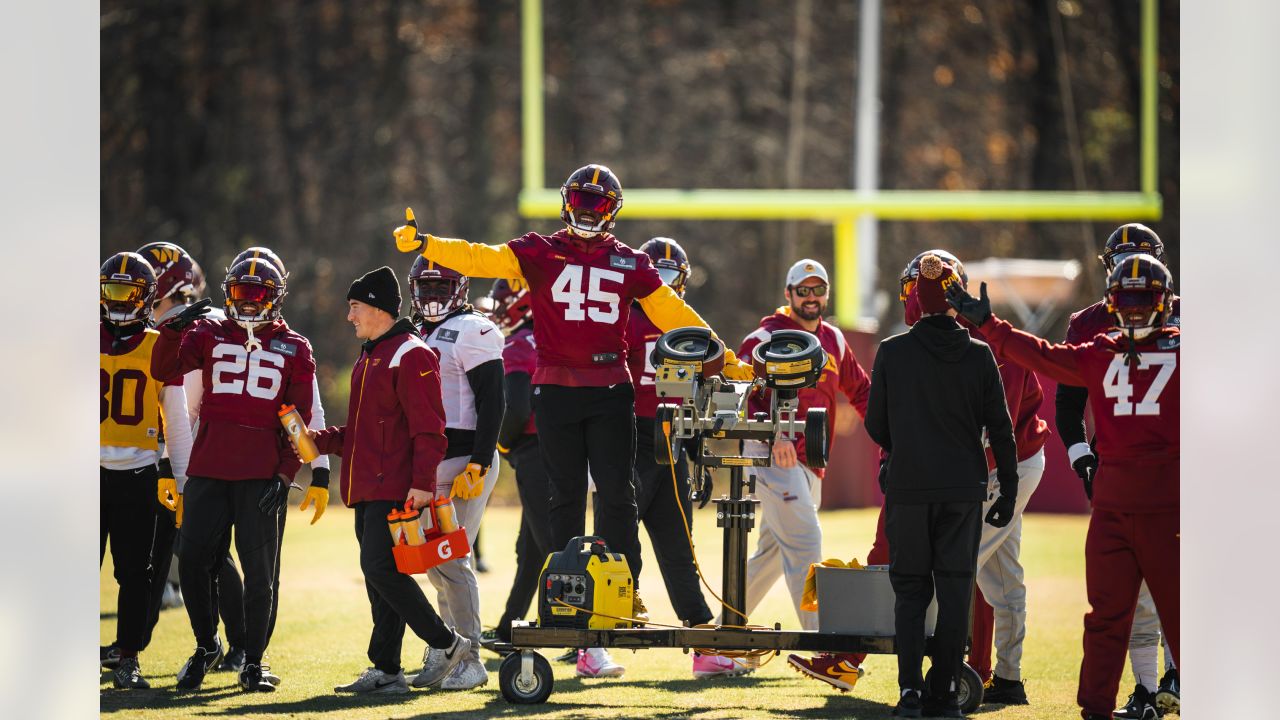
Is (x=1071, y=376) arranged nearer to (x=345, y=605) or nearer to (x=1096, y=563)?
(x=1096, y=563)

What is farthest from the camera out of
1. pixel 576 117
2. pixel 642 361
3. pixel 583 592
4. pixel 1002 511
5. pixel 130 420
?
pixel 576 117

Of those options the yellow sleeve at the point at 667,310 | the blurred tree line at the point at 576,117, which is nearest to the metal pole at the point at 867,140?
the blurred tree line at the point at 576,117

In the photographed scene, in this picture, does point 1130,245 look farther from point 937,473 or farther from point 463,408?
point 463,408

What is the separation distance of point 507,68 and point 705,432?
23.2m

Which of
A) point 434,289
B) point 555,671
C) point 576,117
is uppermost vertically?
point 576,117

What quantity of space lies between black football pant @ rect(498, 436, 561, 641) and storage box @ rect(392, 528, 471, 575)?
1096 millimetres

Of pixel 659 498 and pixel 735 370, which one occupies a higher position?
pixel 735 370

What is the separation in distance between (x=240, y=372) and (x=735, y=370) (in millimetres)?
2108

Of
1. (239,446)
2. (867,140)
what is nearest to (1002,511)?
(239,446)

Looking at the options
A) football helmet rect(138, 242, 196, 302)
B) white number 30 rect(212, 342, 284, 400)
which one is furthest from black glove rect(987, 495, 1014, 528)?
football helmet rect(138, 242, 196, 302)

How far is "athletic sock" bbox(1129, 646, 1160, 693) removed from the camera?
22.0ft

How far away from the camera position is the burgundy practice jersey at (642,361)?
775 cm

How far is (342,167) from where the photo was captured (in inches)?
1121

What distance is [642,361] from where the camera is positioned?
784 cm
